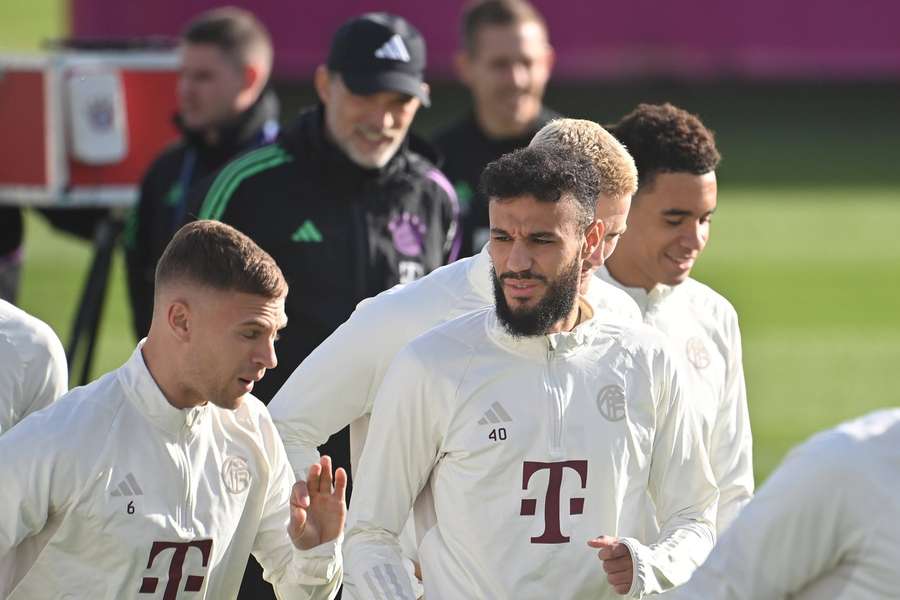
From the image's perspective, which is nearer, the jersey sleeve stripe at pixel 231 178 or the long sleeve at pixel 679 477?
the long sleeve at pixel 679 477

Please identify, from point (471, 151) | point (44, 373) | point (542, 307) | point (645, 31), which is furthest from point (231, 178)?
point (645, 31)

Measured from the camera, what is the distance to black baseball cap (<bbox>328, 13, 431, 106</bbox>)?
5715 millimetres

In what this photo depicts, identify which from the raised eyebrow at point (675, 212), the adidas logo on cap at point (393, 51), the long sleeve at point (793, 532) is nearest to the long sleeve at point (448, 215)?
the adidas logo on cap at point (393, 51)

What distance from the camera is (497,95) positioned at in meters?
8.16

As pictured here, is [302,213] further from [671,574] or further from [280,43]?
[280,43]

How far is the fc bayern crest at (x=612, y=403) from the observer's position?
3865 mm

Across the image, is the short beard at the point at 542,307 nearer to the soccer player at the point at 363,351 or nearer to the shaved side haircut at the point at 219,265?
the soccer player at the point at 363,351

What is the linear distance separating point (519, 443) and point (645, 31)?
21.4m

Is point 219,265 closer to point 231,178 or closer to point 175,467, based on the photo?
point 175,467

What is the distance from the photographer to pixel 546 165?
151 inches

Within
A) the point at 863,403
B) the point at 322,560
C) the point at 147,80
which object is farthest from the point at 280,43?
the point at 322,560

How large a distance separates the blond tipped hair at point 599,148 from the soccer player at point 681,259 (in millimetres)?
552

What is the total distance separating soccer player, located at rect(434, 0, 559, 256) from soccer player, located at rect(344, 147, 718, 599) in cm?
407

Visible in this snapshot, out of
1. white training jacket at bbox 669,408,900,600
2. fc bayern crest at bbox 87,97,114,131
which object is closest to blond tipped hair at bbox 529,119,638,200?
white training jacket at bbox 669,408,900,600
